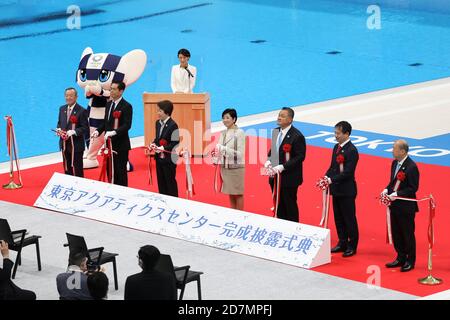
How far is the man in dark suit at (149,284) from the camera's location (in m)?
9.69

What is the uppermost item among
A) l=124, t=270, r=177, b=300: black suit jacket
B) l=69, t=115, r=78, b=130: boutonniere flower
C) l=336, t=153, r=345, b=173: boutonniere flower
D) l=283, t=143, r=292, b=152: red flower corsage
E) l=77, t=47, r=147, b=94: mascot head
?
l=77, t=47, r=147, b=94: mascot head

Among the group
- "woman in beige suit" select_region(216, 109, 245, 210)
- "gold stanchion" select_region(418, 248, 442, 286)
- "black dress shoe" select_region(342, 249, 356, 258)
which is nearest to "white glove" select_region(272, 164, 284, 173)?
"woman in beige suit" select_region(216, 109, 245, 210)

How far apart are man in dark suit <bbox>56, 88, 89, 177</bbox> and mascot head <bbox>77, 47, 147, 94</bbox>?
58.8 inches

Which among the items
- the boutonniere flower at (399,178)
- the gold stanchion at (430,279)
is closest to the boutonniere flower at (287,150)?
the boutonniere flower at (399,178)

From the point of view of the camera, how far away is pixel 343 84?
953 inches

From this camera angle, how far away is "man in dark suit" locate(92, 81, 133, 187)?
15695 millimetres

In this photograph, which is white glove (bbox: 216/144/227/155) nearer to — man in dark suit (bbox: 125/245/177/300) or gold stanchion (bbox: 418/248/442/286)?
gold stanchion (bbox: 418/248/442/286)

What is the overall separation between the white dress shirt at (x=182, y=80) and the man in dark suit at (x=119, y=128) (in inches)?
98.5

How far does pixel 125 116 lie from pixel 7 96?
8.19 metres

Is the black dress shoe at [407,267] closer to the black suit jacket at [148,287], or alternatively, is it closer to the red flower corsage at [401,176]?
→ the red flower corsage at [401,176]

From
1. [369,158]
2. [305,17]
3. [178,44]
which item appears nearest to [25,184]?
[369,158]

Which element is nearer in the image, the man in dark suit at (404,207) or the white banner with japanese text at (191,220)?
the man in dark suit at (404,207)
